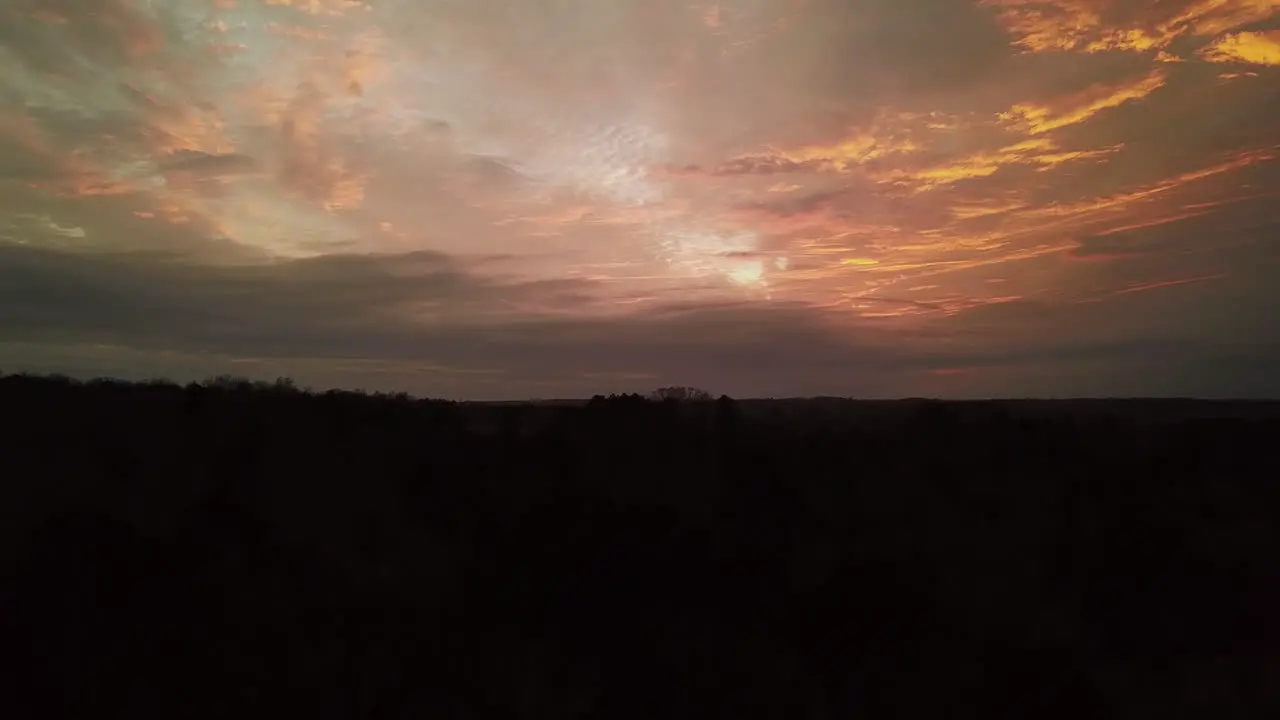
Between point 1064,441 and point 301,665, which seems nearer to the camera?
point 301,665

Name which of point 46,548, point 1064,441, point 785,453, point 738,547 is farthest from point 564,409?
point 46,548

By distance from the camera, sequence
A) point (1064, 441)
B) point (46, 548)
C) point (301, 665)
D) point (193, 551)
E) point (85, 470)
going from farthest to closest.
Answer: point (1064, 441) → point (85, 470) → point (193, 551) → point (46, 548) → point (301, 665)

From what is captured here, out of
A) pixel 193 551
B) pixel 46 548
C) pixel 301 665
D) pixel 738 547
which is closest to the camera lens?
pixel 301 665

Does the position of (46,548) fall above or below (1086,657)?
above

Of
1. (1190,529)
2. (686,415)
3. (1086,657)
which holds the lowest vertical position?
(1086,657)

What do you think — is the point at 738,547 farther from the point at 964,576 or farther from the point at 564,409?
the point at 564,409

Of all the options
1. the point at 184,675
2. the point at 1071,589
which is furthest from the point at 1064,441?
the point at 184,675
